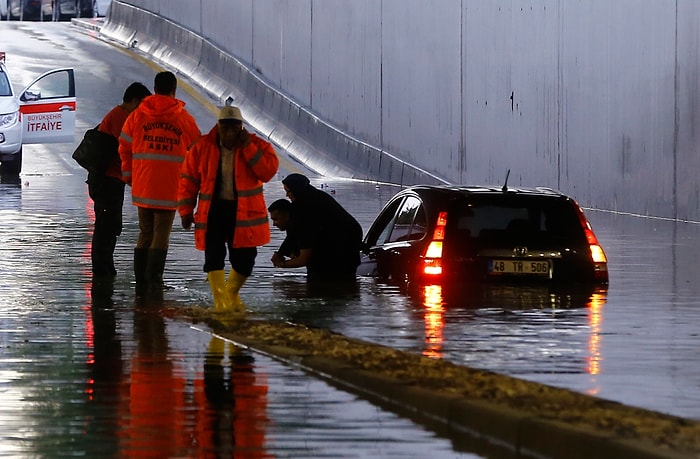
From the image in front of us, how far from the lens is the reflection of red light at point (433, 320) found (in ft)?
37.9

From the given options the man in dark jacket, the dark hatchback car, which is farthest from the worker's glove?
the dark hatchback car

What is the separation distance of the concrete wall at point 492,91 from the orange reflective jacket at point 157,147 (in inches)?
480

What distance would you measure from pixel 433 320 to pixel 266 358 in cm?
239

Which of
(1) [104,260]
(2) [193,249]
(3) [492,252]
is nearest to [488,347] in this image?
(3) [492,252]

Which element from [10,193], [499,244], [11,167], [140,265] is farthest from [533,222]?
[11,167]

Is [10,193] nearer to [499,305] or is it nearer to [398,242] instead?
[398,242]

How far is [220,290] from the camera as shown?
13656mm

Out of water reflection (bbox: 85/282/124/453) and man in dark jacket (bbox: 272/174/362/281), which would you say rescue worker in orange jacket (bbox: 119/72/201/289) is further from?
man in dark jacket (bbox: 272/174/362/281)

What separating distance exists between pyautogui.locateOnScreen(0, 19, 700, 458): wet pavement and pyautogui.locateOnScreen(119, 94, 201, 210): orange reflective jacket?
2.58ft

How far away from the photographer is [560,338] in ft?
40.4

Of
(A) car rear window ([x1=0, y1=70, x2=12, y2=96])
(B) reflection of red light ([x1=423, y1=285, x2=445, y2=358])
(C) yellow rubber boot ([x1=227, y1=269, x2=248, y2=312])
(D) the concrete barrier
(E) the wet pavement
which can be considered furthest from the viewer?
(D) the concrete barrier

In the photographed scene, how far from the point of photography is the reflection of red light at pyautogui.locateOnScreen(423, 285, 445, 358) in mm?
11562

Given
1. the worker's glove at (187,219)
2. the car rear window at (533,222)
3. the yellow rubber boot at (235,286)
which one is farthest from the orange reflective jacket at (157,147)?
the car rear window at (533,222)

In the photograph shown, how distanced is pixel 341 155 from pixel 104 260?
26.0 m
